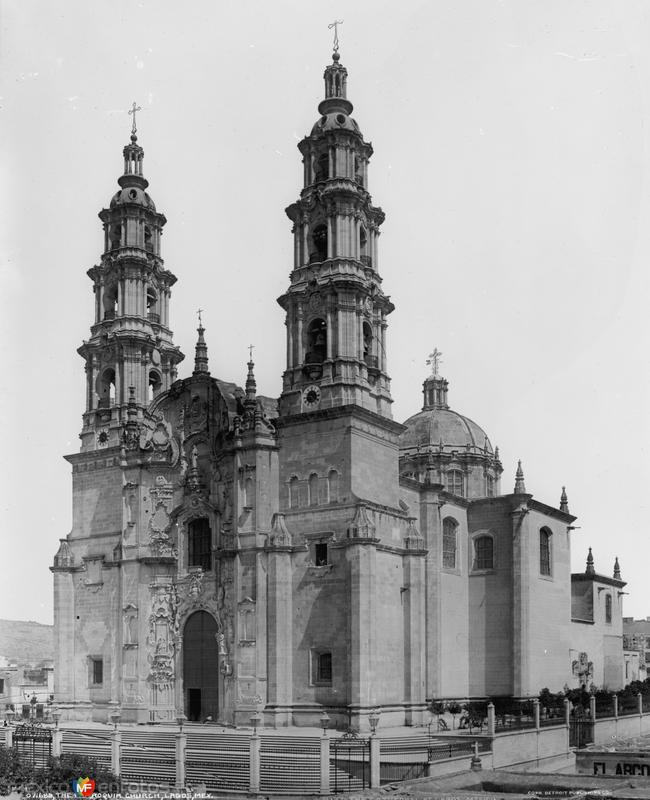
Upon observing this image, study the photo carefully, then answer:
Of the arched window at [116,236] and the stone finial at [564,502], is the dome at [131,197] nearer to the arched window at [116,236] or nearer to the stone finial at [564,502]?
the arched window at [116,236]

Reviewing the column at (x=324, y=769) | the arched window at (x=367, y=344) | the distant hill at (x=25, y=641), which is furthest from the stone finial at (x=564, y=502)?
the distant hill at (x=25, y=641)

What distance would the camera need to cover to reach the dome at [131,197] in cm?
5578

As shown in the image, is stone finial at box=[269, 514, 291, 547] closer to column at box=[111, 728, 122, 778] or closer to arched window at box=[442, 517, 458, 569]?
arched window at box=[442, 517, 458, 569]

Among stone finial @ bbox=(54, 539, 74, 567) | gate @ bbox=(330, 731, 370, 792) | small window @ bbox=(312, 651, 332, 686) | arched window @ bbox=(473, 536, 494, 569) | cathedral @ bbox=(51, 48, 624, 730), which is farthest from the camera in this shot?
arched window @ bbox=(473, 536, 494, 569)

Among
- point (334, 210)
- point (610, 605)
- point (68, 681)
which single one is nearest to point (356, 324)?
point (334, 210)

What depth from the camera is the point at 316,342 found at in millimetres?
48812

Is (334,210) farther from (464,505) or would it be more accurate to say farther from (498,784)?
(498,784)

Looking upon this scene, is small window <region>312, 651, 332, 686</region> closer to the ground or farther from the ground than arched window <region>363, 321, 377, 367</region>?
closer to the ground

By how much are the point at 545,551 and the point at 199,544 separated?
62.5ft

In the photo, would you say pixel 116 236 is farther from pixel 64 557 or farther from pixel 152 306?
pixel 64 557

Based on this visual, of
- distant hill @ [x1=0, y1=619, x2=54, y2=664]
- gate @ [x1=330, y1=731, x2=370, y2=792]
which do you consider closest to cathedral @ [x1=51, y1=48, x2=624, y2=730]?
gate @ [x1=330, y1=731, x2=370, y2=792]

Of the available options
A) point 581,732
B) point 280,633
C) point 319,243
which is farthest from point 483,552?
point 319,243

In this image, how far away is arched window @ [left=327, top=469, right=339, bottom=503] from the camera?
1783 inches

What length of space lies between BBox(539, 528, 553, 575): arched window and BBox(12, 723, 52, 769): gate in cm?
2801
